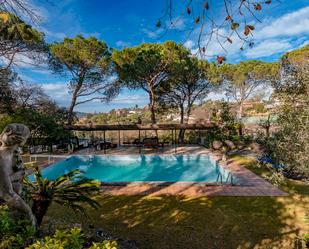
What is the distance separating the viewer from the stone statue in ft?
8.28

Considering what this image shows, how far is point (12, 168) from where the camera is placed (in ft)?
9.21

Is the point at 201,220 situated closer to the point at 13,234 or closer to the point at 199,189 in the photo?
the point at 199,189

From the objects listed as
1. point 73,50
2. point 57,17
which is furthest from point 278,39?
point 73,50

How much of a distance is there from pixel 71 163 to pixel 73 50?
8.62m

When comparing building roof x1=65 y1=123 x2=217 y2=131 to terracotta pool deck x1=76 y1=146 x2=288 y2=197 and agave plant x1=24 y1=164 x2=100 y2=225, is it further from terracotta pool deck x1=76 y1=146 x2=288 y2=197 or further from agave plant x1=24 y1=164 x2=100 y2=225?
agave plant x1=24 y1=164 x2=100 y2=225

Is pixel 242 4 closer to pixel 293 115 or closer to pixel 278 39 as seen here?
pixel 278 39

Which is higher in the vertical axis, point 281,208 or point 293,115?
point 293,115

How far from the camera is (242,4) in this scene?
1.44 metres

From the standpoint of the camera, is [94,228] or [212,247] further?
[94,228]

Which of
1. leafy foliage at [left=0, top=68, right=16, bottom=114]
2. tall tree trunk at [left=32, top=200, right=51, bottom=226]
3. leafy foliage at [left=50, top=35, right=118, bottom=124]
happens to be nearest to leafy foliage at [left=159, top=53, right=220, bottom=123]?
leafy foliage at [left=50, top=35, right=118, bottom=124]

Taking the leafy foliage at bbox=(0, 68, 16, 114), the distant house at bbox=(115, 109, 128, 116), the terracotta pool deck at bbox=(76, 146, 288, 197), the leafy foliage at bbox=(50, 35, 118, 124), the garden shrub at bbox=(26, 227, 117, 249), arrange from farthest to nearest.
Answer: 1. the distant house at bbox=(115, 109, 128, 116)
2. the leafy foliage at bbox=(50, 35, 118, 124)
3. the leafy foliage at bbox=(0, 68, 16, 114)
4. the terracotta pool deck at bbox=(76, 146, 288, 197)
5. the garden shrub at bbox=(26, 227, 117, 249)

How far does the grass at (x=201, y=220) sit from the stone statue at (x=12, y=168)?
Result: 2349 millimetres

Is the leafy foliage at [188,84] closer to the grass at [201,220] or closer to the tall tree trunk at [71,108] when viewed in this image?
the tall tree trunk at [71,108]

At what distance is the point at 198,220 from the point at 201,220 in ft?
0.24
